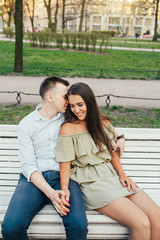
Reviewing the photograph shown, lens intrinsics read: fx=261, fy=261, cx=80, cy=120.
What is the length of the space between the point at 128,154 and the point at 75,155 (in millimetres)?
826

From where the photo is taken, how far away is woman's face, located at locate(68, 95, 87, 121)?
244 cm

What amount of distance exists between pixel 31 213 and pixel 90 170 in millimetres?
680

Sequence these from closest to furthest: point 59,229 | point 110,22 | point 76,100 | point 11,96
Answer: point 59,229, point 76,100, point 11,96, point 110,22

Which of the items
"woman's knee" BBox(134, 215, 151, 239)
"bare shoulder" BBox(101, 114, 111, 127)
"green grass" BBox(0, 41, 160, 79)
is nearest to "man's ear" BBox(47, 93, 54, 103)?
"bare shoulder" BBox(101, 114, 111, 127)

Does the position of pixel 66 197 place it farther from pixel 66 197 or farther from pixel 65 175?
pixel 65 175

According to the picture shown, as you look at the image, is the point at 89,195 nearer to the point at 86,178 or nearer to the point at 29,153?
the point at 86,178

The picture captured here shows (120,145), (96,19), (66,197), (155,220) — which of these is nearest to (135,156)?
(120,145)

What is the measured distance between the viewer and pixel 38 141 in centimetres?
259

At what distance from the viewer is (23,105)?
6.89 m

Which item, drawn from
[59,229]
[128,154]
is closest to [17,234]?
[59,229]

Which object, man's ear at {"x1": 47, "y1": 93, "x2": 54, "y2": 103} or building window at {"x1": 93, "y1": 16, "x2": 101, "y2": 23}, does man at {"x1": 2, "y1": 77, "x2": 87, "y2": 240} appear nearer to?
man's ear at {"x1": 47, "y1": 93, "x2": 54, "y2": 103}

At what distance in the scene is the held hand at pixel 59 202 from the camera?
216cm

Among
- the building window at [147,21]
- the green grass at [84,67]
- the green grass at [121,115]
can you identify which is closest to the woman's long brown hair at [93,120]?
the green grass at [121,115]

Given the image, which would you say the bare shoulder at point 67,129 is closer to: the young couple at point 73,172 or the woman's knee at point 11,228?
the young couple at point 73,172
